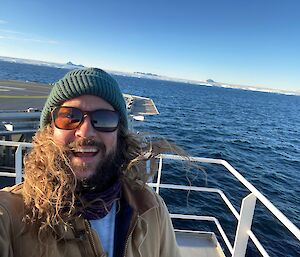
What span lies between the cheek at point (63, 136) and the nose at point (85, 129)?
3 cm

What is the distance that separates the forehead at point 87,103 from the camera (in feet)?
5.67

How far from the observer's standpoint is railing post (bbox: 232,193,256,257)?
2.80m

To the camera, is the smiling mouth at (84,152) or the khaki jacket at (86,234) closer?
the khaki jacket at (86,234)

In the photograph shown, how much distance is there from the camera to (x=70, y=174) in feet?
5.00

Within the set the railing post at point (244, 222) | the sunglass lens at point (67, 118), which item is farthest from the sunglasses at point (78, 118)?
the railing post at point (244, 222)

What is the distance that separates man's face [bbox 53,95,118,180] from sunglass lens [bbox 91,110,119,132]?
0.03 m

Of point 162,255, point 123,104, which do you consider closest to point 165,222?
point 162,255

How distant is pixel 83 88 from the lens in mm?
1696

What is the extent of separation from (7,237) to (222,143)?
2589cm

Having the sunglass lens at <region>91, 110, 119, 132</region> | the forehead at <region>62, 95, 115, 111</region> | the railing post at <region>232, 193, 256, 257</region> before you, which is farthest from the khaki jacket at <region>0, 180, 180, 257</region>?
the railing post at <region>232, 193, 256, 257</region>

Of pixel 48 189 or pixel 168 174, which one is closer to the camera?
pixel 48 189

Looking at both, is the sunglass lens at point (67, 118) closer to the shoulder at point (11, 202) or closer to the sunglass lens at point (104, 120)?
the sunglass lens at point (104, 120)

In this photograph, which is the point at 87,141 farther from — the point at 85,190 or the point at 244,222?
the point at 244,222

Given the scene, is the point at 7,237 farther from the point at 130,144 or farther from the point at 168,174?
the point at 168,174
